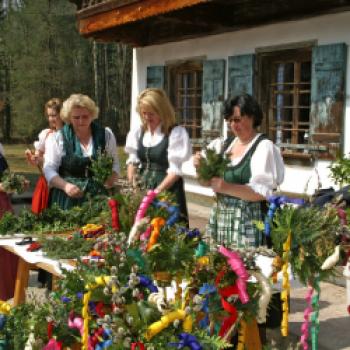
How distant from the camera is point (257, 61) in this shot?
773cm

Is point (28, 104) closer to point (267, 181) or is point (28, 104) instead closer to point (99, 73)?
point (99, 73)

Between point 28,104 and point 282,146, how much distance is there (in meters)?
19.9

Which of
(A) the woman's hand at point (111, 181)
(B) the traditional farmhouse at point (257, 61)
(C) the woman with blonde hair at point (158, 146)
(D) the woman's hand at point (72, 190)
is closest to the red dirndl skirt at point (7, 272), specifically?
(D) the woman's hand at point (72, 190)

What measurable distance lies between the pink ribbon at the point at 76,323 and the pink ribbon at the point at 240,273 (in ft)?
1.59

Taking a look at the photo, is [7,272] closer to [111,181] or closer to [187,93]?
A: [111,181]

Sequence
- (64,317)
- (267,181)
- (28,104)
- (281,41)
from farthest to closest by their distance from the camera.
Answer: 1. (28,104)
2. (281,41)
3. (267,181)
4. (64,317)

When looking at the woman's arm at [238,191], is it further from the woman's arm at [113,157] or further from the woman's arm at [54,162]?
the woman's arm at [54,162]

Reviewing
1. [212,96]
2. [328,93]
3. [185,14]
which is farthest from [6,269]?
[212,96]

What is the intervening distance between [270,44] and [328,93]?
122cm

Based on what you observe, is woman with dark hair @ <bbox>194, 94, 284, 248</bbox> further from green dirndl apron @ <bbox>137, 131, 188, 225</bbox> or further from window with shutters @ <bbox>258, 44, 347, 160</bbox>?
window with shutters @ <bbox>258, 44, 347, 160</bbox>

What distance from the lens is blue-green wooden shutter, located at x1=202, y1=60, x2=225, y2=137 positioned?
8.31m

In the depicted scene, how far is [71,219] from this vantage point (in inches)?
138

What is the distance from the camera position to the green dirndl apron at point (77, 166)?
3.82 meters

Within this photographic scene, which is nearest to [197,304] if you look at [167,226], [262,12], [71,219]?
[167,226]
